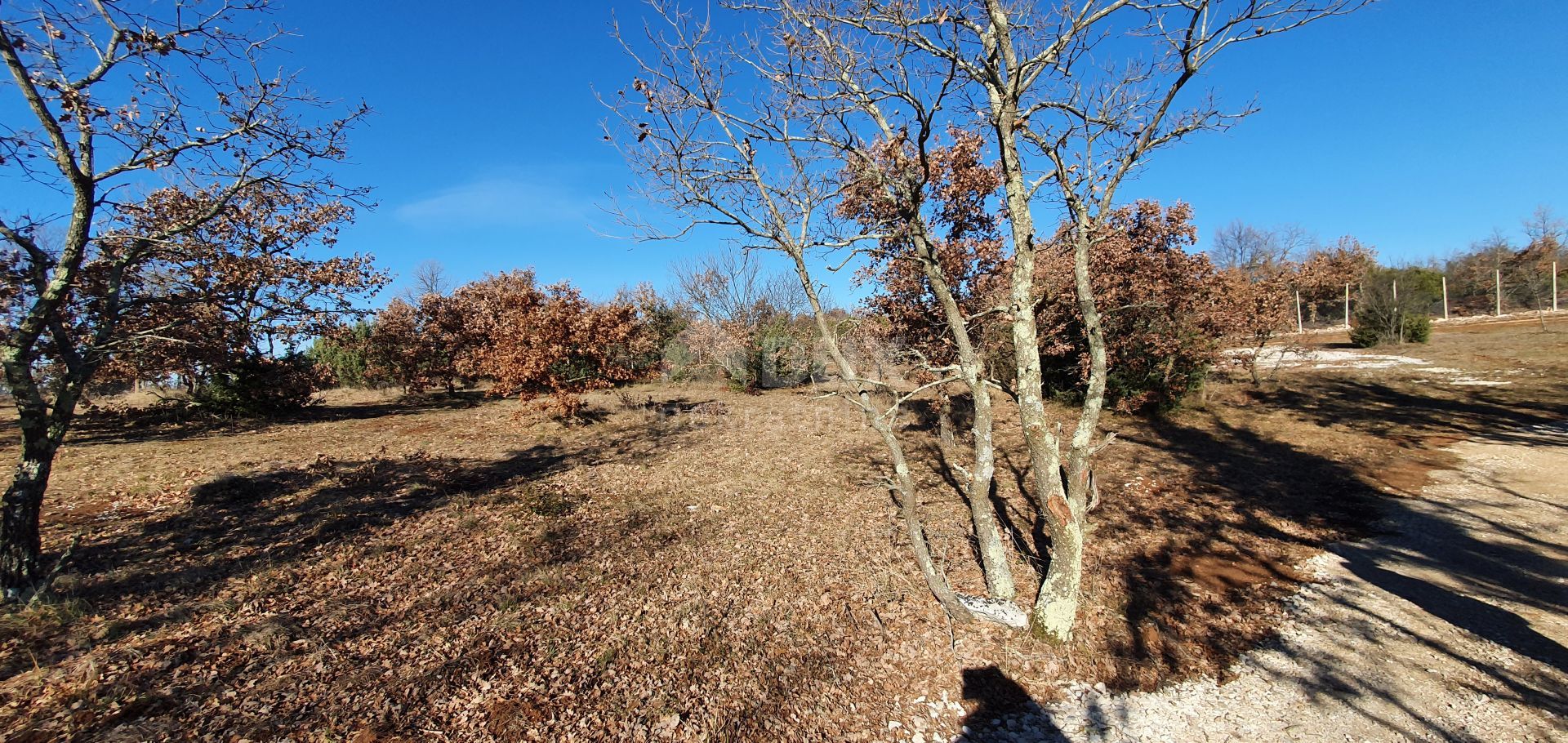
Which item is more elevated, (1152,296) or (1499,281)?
(1499,281)

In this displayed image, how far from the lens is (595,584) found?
517 cm

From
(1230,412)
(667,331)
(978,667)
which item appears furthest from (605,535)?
(667,331)

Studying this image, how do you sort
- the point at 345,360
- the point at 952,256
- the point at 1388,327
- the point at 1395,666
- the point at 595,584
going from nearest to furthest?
the point at 1395,666
the point at 595,584
the point at 952,256
the point at 345,360
the point at 1388,327

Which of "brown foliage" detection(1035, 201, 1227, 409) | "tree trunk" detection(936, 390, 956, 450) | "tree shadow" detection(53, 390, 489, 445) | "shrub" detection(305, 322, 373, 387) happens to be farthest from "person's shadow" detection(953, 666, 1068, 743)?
"shrub" detection(305, 322, 373, 387)

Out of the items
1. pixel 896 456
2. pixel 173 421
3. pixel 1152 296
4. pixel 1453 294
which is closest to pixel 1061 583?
pixel 896 456

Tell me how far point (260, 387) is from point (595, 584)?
1423 cm

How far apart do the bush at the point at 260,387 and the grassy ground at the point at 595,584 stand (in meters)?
2.82

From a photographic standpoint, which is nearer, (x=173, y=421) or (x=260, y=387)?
(x=173, y=421)

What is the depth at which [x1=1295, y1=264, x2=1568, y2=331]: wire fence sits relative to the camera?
28.5 meters

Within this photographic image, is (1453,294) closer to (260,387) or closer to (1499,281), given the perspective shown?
(1499,281)

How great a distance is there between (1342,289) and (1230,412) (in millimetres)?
29020

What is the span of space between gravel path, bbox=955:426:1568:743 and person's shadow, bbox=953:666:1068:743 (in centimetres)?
2

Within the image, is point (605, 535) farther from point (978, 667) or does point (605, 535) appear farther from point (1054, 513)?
point (1054, 513)

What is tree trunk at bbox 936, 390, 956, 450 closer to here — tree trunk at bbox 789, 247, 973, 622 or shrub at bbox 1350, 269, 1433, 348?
tree trunk at bbox 789, 247, 973, 622
